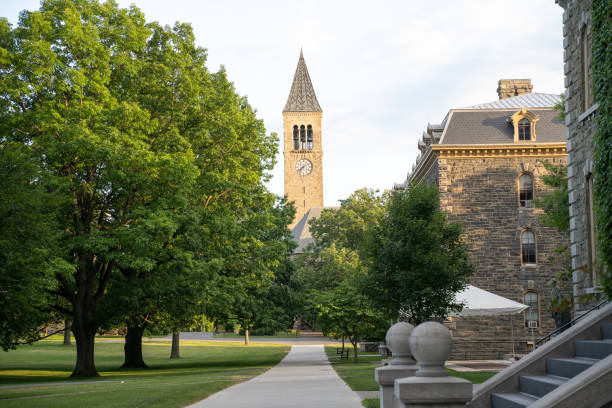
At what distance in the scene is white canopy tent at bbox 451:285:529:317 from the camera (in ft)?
75.2

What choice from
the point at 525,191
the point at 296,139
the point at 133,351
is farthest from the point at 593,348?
the point at 296,139

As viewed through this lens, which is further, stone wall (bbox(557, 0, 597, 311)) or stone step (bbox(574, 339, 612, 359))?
stone wall (bbox(557, 0, 597, 311))

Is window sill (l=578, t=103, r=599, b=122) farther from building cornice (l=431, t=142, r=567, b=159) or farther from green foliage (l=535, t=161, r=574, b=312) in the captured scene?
building cornice (l=431, t=142, r=567, b=159)

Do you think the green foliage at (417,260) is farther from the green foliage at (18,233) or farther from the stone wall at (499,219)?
the green foliage at (18,233)

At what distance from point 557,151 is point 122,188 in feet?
71.1

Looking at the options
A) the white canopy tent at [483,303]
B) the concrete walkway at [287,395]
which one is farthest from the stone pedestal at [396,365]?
the white canopy tent at [483,303]

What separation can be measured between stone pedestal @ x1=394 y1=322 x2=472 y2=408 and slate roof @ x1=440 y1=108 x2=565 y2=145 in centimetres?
2766

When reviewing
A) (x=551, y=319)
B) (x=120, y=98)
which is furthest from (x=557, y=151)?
(x=120, y=98)

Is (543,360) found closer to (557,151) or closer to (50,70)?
(50,70)

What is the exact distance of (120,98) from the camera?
26.0 meters

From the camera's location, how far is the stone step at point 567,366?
7.36 meters

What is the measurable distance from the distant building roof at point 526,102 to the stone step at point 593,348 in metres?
29.9

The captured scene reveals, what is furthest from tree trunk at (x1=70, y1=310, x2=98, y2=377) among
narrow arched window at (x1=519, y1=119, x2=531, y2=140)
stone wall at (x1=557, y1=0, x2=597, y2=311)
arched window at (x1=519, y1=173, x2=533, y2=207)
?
narrow arched window at (x1=519, y1=119, x2=531, y2=140)

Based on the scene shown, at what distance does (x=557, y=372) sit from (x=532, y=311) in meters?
25.9
